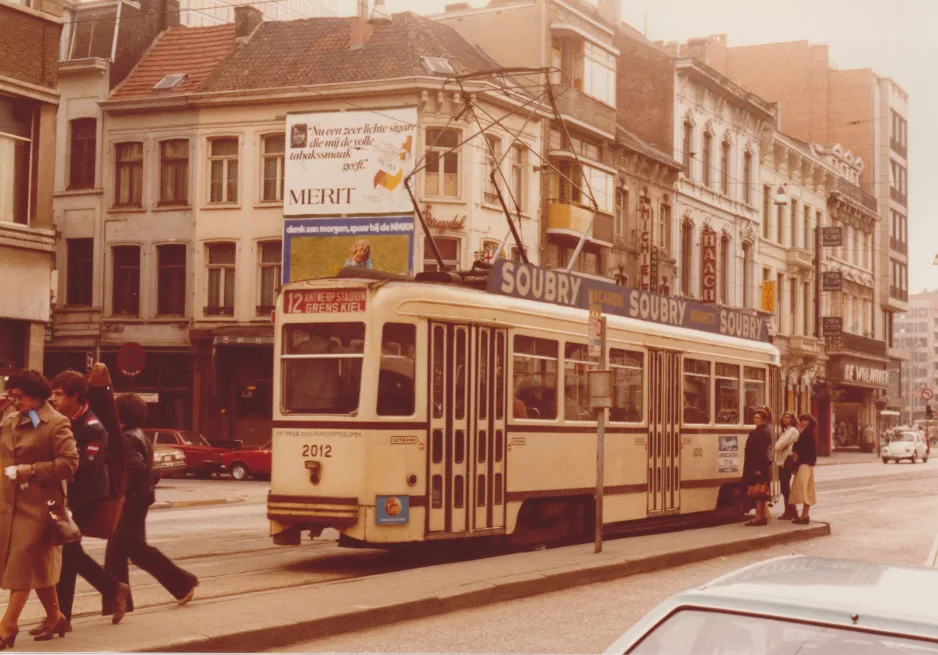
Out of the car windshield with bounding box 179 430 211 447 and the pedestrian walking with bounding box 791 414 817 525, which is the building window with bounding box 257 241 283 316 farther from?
the pedestrian walking with bounding box 791 414 817 525

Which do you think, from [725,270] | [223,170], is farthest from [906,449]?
[223,170]

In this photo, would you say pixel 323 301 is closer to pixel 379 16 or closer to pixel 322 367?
pixel 322 367

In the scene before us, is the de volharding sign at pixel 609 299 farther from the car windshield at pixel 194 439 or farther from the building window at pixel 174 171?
the building window at pixel 174 171

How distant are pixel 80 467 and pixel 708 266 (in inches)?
1744

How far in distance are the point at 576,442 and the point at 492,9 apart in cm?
2903

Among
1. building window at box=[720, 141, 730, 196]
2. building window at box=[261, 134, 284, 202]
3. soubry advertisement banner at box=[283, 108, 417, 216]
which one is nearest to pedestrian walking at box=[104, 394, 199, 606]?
soubry advertisement banner at box=[283, 108, 417, 216]

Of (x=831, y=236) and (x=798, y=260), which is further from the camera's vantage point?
(x=831, y=236)

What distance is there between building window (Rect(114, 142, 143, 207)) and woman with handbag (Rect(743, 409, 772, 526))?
83.9 ft

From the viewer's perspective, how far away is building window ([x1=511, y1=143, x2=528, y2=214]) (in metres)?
39.8

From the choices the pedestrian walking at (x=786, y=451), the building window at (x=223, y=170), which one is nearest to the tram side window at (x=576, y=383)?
the pedestrian walking at (x=786, y=451)

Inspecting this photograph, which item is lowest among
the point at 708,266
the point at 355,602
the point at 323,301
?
the point at 355,602

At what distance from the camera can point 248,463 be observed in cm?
3388

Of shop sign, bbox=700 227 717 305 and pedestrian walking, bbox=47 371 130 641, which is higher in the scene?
shop sign, bbox=700 227 717 305

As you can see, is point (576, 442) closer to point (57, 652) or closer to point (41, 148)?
point (57, 652)
